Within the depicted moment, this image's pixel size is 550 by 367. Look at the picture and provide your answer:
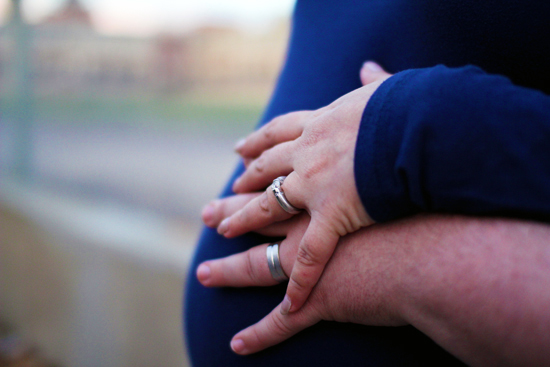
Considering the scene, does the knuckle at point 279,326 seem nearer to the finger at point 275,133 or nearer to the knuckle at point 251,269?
the knuckle at point 251,269

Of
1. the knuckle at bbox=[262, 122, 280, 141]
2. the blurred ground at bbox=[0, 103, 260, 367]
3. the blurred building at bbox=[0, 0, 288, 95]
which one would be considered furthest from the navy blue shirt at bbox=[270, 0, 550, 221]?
the blurred building at bbox=[0, 0, 288, 95]

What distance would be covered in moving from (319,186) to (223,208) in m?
0.27

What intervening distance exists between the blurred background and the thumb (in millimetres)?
1451

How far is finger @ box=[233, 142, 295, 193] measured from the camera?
647mm

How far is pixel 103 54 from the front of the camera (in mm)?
3359

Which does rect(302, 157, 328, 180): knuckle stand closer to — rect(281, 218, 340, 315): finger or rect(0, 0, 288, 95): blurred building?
rect(281, 218, 340, 315): finger

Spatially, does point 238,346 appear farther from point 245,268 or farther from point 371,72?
point 371,72

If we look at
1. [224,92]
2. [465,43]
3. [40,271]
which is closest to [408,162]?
[465,43]

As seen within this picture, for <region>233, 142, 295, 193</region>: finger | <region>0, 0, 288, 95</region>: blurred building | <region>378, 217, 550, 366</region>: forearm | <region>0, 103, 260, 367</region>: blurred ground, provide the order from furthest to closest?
<region>0, 0, 288, 95</region>: blurred building, <region>0, 103, 260, 367</region>: blurred ground, <region>233, 142, 295, 193</region>: finger, <region>378, 217, 550, 366</region>: forearm

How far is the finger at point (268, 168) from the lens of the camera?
A: 25.5 inches

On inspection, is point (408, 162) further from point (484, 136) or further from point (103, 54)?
point (103, 54)

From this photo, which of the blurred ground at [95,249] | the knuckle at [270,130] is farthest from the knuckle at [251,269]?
the blurred ground at [95,249]

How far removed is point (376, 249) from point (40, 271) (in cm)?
255

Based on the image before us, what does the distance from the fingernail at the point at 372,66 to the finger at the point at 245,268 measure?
12.3 inches
